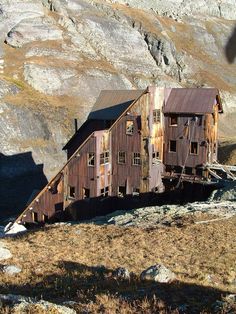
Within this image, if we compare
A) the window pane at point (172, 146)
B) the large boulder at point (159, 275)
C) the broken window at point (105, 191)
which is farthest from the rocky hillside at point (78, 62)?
the large boulder at point (159, 275)

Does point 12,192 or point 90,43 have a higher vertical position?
point 90,43

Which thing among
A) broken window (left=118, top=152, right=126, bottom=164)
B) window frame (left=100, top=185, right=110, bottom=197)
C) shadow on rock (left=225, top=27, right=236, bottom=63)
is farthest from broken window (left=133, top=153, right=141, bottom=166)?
shadow on rock (left=225, top=27, right=236, bottom=63)

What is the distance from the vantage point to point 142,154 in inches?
1726

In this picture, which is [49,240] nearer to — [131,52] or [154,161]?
[154,161]

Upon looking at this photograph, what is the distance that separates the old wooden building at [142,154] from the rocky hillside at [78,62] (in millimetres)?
16556

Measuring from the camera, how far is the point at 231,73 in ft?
392

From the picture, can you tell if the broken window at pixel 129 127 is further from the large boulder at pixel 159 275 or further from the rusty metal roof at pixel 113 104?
the large boulder at pixel 159 275

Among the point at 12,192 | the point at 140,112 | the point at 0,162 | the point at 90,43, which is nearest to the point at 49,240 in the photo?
the point at 140,112

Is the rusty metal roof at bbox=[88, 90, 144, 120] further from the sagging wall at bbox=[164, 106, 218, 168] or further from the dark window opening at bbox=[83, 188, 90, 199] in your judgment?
the dark window opening at bbox=[83, 188, 90, 199]

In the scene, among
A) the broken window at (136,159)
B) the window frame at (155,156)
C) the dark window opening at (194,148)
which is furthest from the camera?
the dark window opening at (194,148)

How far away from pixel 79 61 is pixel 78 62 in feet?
2.63

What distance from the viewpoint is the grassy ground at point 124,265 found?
1240 centimetres

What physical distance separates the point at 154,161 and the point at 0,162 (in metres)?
25.2

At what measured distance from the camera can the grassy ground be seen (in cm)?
1240
